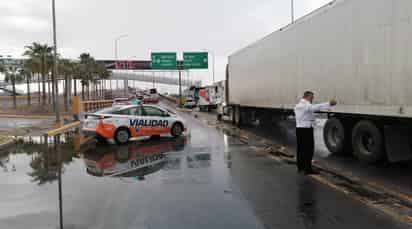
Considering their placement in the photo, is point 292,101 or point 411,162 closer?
point 411,162

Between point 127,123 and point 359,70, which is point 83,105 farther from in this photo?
point 359,70

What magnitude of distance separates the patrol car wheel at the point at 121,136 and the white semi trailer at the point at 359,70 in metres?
5.78

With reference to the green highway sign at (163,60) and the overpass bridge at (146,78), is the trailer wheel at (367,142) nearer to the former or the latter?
the green highway sign at (163,60)

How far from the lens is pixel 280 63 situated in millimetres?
14008

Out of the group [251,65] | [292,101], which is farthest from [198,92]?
[292,101]

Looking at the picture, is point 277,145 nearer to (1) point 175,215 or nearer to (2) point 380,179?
(2) point 380,179

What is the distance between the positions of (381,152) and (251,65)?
410 inches

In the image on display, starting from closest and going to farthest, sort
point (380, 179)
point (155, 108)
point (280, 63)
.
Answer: point (380, 179)
point (280, 63)
point (155, 108)

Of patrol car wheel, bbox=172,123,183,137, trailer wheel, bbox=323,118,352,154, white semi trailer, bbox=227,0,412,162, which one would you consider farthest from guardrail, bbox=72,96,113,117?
trailer wheel, bbox=323,118,352,154

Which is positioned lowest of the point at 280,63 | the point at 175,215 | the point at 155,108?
the point at 175,215

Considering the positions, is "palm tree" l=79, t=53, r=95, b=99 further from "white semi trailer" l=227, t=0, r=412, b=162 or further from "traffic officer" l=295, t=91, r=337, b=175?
"traffic officer" l=295, t=91, r=337, b=175

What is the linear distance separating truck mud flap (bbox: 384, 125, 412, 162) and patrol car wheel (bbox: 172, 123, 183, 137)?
9.01m

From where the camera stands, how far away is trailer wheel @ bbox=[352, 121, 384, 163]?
28.3 ft

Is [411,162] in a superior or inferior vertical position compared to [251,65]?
inferior
